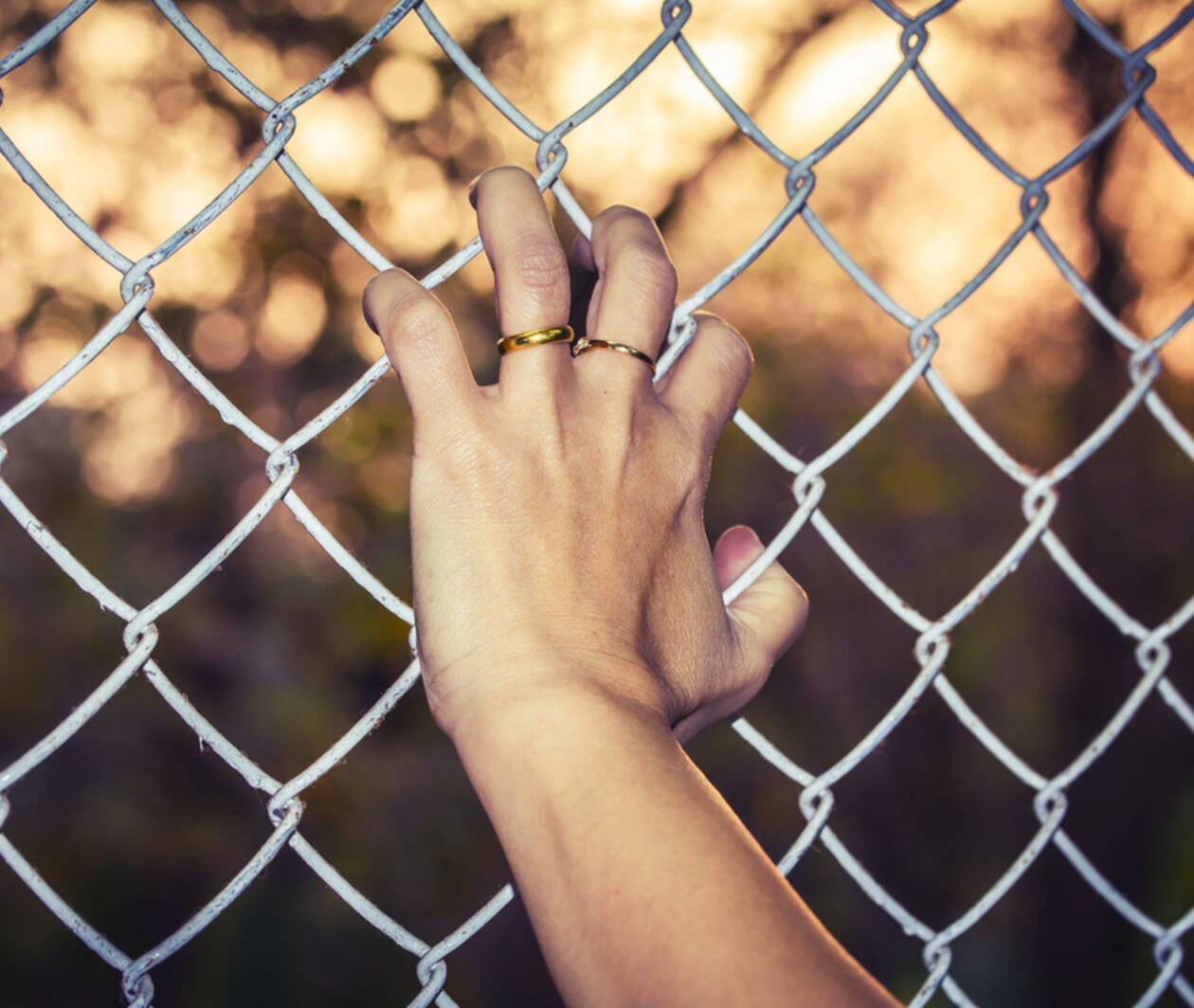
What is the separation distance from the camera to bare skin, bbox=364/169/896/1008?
2.11ft

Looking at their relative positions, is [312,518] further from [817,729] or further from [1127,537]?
[817,729]

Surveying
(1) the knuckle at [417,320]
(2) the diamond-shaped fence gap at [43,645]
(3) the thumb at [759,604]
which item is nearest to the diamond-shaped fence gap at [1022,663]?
(3) the thumb at [759,604]

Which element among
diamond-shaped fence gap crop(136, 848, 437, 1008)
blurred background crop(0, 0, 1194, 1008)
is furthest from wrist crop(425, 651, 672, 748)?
diamond-shaped fence gap crop(136, 848, 437, 1008)

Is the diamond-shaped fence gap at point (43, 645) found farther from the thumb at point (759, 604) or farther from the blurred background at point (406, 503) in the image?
the thumb at point (759, 604)

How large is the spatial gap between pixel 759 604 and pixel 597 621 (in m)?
0.30

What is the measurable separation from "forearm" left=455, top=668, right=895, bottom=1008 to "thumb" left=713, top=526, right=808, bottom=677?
0.26m

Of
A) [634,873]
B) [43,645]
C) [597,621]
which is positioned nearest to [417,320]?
[597,621]

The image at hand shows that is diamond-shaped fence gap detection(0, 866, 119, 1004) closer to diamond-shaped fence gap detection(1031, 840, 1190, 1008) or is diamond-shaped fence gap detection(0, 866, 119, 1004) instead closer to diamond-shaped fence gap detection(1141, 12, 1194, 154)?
diamond-shaped fence gap detection(1031, 840, 1190, 1008)

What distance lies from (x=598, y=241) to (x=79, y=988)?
5.23 meters

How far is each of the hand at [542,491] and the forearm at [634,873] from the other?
37mm

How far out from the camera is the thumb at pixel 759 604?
0.99 metres

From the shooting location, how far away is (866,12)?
3398 millimetres

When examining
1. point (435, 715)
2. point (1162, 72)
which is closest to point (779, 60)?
point (1162, 72)

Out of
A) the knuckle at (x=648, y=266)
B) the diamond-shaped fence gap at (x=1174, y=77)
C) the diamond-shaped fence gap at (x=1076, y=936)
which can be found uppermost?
the diamond-shaped fence gap at (x=1174, y=77)
